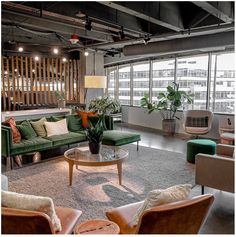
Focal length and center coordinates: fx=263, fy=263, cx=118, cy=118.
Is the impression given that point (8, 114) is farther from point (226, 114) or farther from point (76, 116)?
point (226, 114)

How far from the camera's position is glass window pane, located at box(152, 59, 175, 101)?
9.04 metres

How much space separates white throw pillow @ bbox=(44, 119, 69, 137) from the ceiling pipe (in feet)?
11.1

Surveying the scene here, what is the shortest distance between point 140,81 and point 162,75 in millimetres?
1167

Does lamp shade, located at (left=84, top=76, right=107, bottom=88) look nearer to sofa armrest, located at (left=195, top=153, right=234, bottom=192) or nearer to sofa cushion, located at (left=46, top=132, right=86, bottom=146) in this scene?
sofa cushion, located at (left=46, top=132, right=86, bottom=146)

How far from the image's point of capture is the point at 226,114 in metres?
7.56

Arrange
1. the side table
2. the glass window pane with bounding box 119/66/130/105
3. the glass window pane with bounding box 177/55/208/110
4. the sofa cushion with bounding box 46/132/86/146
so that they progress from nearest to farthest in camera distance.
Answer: the side table, the sofa cushion with bounding box 46/132/86/146, the glass window pane with bounding box 177/55/208/110, the glass window pane with bounding box 119/66/130/105

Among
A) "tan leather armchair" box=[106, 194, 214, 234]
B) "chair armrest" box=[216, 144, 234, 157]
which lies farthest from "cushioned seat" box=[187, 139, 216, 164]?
"tan leather armchair" box=[106, 194, 214, 234]

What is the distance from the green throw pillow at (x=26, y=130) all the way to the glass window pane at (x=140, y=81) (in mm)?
5653

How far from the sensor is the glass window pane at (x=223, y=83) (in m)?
7.61

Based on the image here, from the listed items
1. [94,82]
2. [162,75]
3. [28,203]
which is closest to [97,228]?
[28,203]

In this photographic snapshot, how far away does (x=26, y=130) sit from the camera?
5082 mm

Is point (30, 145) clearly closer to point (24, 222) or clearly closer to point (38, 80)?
point (24, 222)

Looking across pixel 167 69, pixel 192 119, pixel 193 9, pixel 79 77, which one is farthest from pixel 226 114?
pixel 79 77

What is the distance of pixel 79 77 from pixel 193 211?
809 cm
